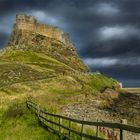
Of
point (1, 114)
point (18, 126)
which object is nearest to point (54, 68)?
point (1, 114)

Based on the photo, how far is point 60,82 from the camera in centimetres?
11981

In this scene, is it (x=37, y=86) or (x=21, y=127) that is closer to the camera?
(x=21, y=127)

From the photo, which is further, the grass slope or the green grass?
the grass slope

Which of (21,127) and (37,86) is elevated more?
(37,86)

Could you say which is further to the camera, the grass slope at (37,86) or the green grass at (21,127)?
the grass slope at (37,86)

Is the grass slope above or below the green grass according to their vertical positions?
above

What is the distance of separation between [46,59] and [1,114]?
130806 mm

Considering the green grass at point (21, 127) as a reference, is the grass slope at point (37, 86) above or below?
above

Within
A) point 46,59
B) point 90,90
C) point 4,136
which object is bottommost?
point 4,136

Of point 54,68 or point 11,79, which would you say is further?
point 54,68

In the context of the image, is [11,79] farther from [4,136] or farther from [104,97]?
[4,136]

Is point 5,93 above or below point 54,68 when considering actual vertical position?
below

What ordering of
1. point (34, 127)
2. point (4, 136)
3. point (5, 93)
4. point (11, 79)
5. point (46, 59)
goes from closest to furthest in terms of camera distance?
1. point (4, 136)
2. point (34, 127)
3. point (5, 93)
4. point (11, 79)
5. point (46, 59)

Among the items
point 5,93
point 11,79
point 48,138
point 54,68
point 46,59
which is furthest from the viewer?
point 46,59
